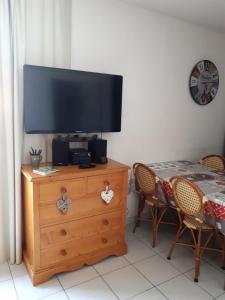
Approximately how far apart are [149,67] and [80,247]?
80.3 inches

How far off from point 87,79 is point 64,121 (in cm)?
43

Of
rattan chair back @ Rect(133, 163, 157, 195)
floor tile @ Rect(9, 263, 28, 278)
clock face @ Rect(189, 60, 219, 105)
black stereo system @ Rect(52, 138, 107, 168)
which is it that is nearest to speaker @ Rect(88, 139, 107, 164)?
black stereo system @ Rect(52, 138, 107, 168)

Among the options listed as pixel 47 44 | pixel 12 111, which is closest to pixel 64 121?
pixel 12 111

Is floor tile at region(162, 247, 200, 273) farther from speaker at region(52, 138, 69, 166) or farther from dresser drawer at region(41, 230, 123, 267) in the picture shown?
speaker at region(52, 138, 69, 166)

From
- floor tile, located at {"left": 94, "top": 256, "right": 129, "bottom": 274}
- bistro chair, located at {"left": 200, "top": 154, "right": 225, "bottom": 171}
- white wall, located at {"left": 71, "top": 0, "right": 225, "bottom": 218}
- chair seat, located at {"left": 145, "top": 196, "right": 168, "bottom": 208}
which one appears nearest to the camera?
floor tile, located at {"left": 94, "top": 256, "right": 129, "bottom": 274}

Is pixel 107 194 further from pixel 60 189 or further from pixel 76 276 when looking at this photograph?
pixel 76 276

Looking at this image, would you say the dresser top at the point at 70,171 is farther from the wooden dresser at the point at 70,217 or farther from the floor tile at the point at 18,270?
the floor tile at the point at 18,270

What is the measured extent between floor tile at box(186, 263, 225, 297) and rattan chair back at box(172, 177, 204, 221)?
0.55 m

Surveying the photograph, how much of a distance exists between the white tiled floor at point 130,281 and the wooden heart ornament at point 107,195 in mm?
601

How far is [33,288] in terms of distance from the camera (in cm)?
193

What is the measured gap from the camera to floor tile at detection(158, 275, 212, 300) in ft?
6.27

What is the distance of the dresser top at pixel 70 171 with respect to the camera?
6.08ft

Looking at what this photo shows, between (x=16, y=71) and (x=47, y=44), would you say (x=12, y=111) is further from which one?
(x=47, y=44)

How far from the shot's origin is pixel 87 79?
Answer: 220cm
